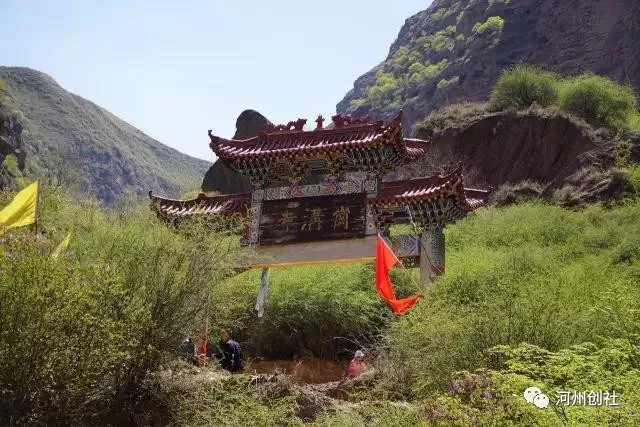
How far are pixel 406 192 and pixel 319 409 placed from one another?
652cm

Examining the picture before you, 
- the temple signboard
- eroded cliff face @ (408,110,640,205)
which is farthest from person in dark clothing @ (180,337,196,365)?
eroded cliff face @ (408,110,640,205)

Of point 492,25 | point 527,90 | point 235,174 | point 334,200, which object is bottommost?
point 334,200

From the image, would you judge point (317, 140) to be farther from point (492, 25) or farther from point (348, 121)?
point (492, 25)

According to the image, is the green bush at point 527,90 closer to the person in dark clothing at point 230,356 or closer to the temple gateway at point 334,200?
the temple gateway at point 334,200

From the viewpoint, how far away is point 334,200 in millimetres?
15680

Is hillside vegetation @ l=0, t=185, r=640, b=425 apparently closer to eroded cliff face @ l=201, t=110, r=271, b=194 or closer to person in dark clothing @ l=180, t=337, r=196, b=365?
person in dark clothing @ l=180, t=337, r=196, b=365

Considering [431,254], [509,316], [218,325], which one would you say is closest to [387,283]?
[431,254]

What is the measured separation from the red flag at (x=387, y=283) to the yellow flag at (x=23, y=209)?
607 cm

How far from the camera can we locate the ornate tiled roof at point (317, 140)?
50.7ft

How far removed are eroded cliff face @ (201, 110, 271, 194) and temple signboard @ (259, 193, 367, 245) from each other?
18114 mm

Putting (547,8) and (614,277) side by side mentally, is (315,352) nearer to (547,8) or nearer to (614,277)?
(614,277)

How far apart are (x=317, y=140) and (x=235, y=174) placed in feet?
64.4

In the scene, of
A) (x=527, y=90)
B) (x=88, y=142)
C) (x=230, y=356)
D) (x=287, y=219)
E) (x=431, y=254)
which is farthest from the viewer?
(x=88, y=142)

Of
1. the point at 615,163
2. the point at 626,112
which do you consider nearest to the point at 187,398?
the point at 615,163
